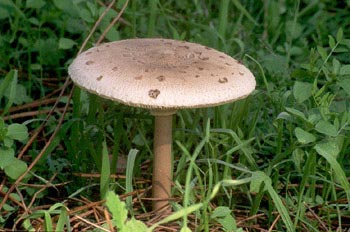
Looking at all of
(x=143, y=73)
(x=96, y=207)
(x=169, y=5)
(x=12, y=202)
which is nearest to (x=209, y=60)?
(x=143, y=73)

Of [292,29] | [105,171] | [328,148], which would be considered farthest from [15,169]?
[292,29]

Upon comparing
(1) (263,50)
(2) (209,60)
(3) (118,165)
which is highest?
(2) (209,60)

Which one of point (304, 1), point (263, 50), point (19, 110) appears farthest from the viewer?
point (304, 1)

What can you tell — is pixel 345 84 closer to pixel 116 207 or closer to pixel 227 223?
pixel 227 223

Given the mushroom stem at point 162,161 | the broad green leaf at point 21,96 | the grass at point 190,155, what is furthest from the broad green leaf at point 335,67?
the broad green leaf at point 21,96

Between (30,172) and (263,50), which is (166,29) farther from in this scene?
(30,172)
